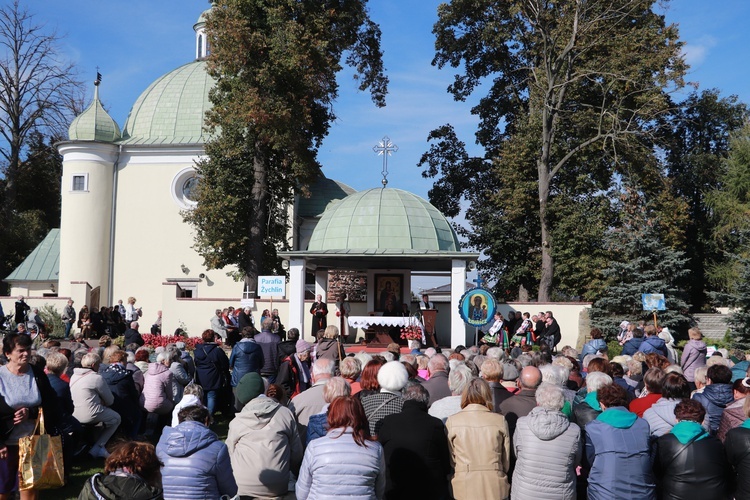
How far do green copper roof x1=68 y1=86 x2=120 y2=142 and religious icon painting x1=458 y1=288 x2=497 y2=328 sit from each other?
74.9 feet

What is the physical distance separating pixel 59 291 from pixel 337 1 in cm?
1759

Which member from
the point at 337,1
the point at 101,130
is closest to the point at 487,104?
the point at 337,1

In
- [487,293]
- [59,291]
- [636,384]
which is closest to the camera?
[636,384]

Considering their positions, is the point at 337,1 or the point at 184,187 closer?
the point at 337,1

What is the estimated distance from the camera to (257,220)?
88.4 ft

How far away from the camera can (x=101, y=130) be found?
117 feet

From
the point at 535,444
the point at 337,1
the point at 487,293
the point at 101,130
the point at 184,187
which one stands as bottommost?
the point at 535,444

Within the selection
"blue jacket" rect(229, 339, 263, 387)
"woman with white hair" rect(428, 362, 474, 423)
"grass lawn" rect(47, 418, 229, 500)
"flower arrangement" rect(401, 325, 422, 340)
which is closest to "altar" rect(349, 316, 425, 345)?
"flower arrangement" rect(401, 325, 422, 340)

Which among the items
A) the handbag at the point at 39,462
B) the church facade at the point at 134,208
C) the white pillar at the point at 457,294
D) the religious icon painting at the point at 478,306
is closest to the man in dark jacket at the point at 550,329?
the religious icon painting at the point at 478,306

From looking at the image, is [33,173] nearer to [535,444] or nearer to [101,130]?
[101,130]

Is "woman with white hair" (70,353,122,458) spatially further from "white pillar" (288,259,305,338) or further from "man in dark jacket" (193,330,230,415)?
"white pillar" (288,259,305,338)

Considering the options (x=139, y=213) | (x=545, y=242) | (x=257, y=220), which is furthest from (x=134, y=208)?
(x=545, y=242)

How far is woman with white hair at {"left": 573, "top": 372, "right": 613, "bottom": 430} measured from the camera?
7074 mm

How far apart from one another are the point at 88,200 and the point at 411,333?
752 inches
